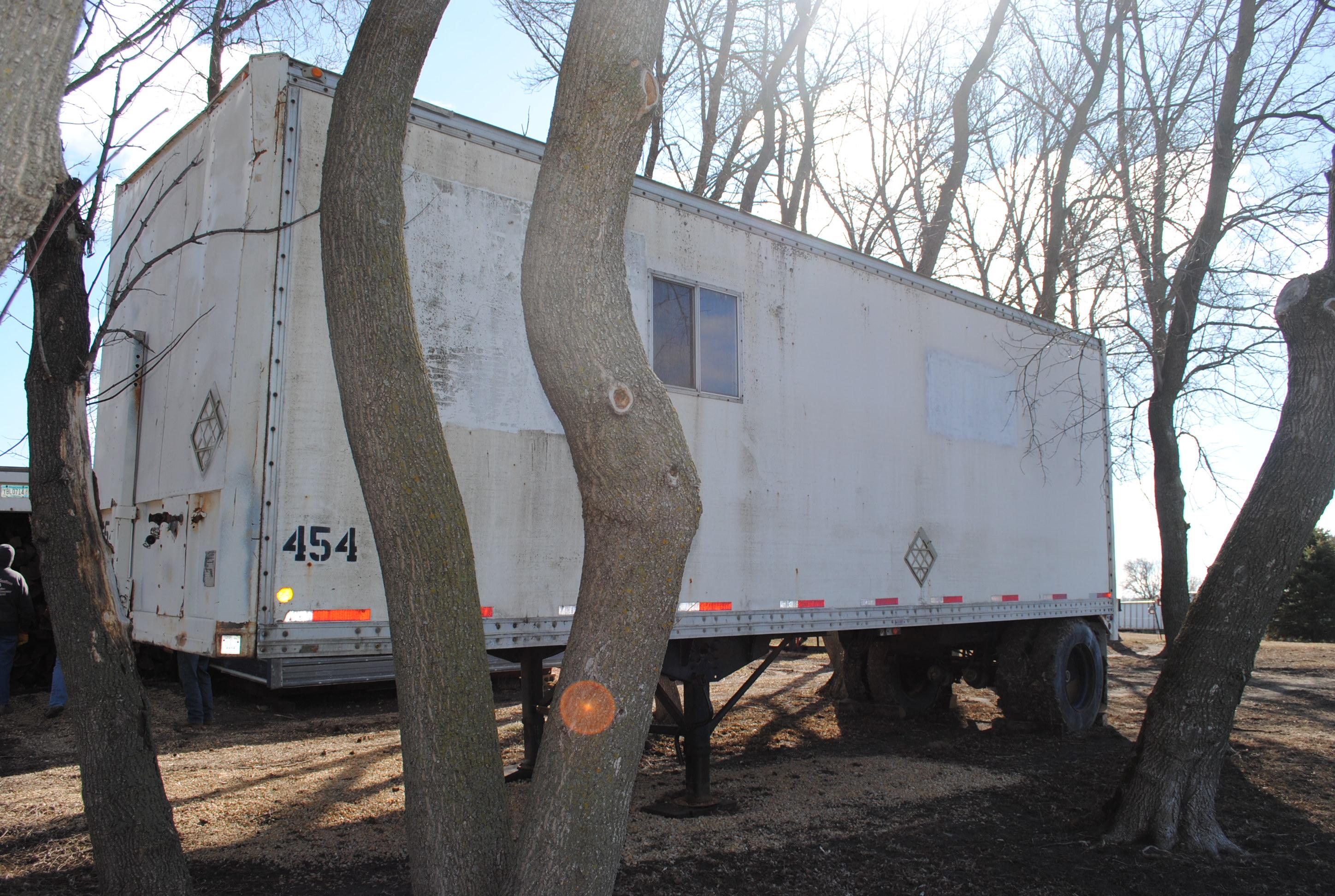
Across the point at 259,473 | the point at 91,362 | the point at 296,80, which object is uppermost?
the point at 296,80

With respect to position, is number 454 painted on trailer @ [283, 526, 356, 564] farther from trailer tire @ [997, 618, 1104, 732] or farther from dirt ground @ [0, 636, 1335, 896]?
trailer tire @ [997, 618, 1104, 732]

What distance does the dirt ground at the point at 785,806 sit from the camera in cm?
460

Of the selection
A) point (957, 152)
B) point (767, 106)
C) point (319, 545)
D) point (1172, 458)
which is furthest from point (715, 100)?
point (319, 545)

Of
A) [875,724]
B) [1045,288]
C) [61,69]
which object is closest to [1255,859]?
[875,724]

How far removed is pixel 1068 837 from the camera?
5.34 m

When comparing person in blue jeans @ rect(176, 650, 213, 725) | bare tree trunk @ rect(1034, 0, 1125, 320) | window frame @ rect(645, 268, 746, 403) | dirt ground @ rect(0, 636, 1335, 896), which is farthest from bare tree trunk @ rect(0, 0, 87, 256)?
bare tree trunk @ rect(1034, 0, 1125, 320)

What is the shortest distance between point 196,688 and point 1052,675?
283 inches

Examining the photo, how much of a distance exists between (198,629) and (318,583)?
641 millimetres

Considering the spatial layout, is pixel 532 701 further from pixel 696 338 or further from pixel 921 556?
pixel 921 556

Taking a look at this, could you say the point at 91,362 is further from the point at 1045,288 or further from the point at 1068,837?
the point at 1045,288

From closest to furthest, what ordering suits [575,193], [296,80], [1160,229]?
[575,193] → [296,80] → [1160,229]

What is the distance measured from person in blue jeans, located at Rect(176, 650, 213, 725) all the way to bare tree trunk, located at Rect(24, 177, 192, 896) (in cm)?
474

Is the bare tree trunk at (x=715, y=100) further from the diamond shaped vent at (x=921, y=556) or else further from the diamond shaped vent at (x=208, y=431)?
the diamond shaped vent at (x=208, y=431)

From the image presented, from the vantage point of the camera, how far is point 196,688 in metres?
8.29
